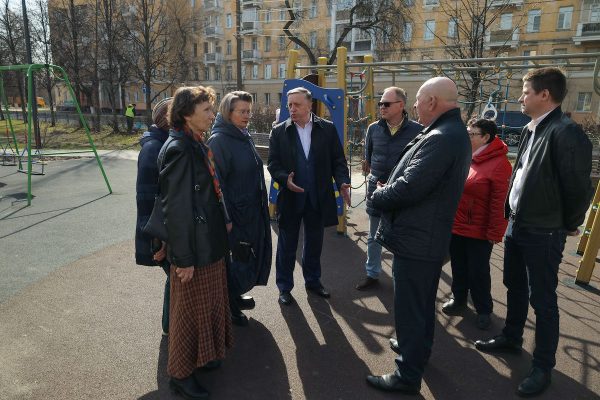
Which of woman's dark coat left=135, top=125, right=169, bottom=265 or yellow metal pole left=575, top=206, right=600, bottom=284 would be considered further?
yellow metal pole left=575, top=206, right=600, bottom=284

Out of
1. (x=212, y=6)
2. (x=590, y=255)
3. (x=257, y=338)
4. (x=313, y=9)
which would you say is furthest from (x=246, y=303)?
(x=212, y=6)

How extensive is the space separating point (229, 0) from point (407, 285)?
48886 mm

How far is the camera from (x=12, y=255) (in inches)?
188

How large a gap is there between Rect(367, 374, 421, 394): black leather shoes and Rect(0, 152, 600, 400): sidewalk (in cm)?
5

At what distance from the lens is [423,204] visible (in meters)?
2.21

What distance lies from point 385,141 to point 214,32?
46382mm

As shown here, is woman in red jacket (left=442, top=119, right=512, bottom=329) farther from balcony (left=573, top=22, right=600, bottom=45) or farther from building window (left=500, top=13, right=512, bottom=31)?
balcony (left=573, top=22, right=600, bottom=45)

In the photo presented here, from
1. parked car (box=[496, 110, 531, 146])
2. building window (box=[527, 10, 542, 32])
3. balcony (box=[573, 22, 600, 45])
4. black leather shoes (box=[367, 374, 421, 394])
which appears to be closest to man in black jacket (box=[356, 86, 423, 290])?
black leather shoes (box=[367, 374, 421, 394])

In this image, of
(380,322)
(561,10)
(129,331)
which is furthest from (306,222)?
(561,10)

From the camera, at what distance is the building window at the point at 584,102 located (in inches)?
1005

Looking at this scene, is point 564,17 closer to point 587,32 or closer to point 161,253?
point 587,32

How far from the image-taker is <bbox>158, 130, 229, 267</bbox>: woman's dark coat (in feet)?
6.98

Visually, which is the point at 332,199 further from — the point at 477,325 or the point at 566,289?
the point at 566,289

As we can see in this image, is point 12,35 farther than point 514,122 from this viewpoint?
Yes
